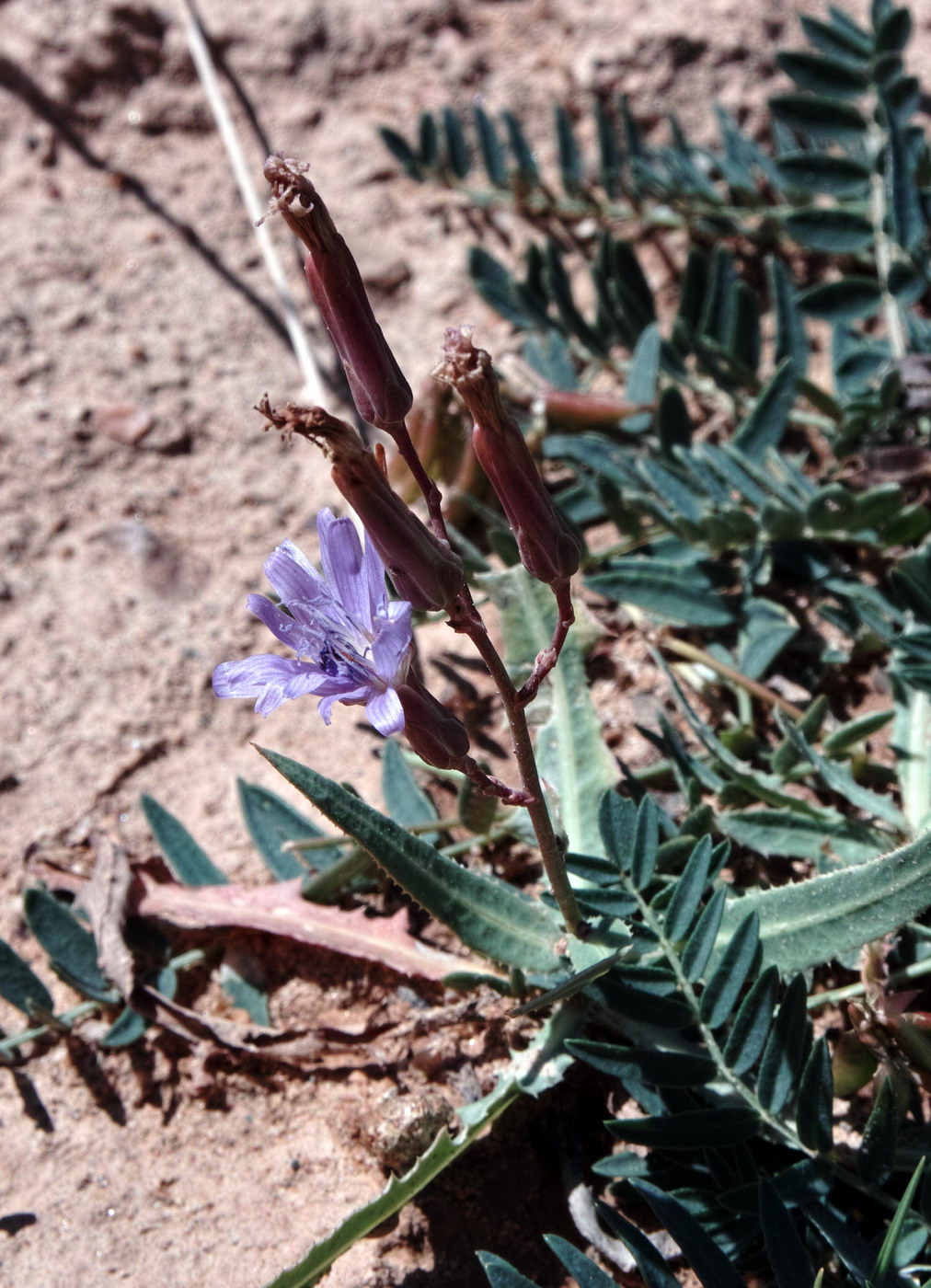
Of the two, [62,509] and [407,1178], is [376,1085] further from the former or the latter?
[62,509]

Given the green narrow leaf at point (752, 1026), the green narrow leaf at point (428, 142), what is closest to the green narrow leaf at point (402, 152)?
the green narrow leaf at point (428, 142)

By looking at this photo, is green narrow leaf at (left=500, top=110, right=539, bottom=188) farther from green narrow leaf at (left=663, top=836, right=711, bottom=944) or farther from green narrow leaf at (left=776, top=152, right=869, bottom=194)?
green narrow leaf at (left=663, top=836, right=711, bottom=944)

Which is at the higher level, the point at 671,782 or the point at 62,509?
the point at 62,509

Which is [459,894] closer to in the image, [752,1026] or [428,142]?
[752,1026]

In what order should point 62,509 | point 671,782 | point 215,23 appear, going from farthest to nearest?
point 215,23, point 62,509, point 671,782

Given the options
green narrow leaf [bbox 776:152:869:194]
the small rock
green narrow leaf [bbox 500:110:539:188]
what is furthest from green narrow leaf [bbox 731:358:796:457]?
the small rock

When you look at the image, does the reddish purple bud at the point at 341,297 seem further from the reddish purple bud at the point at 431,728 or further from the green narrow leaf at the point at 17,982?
the green narrow leaf at the point at 17,982

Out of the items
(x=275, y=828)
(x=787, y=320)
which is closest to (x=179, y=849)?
(x=275, y=828)

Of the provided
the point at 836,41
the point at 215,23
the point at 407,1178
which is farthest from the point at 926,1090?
the point at 215,23
